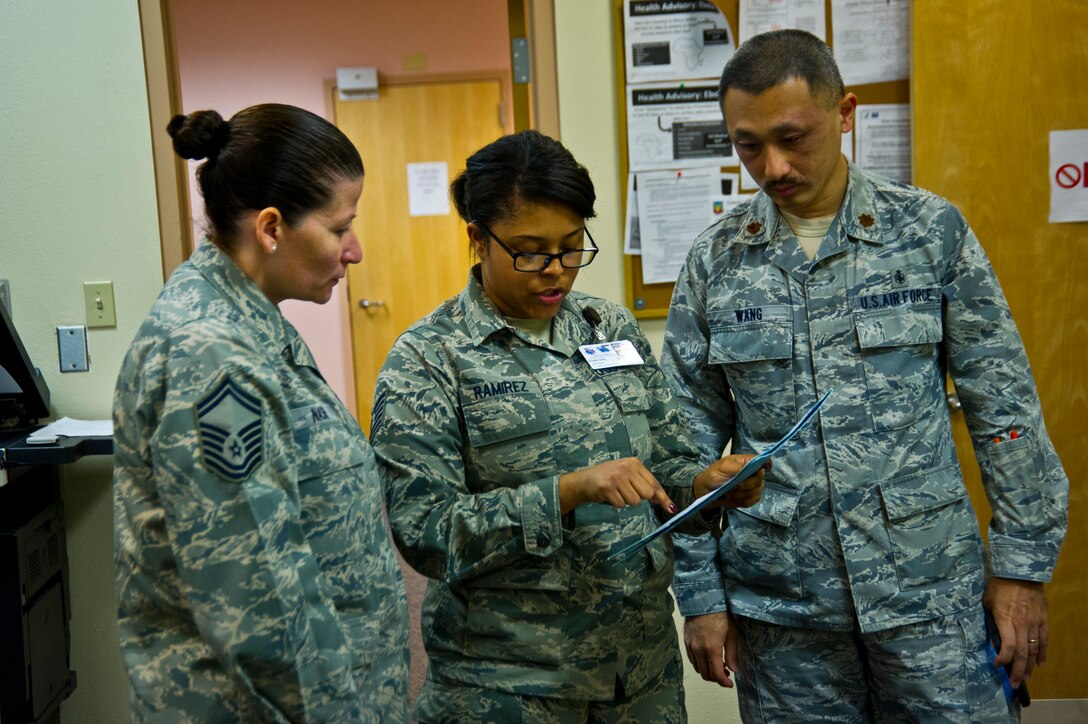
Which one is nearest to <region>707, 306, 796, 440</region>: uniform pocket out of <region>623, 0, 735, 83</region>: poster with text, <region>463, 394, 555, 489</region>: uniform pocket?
<region>463, 394, 555, 489</region>: uniform pocket

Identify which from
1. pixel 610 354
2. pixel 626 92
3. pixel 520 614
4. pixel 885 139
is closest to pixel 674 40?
pixel 626 92

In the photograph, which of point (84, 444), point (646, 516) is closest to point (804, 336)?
point (646, 516)

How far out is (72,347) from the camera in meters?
2.55

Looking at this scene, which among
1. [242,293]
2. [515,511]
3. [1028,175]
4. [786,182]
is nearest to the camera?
[242,293]

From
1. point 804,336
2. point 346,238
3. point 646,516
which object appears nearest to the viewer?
point 346,238

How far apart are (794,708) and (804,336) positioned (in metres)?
0.61

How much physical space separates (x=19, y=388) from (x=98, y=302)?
0.97ft

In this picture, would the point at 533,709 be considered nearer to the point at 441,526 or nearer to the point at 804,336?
the point at 441,526

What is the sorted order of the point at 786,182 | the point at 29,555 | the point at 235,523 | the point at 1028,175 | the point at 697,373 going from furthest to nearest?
1. the point at 1028,175
2. the point at 29,555
3. the point at 697,373
4. the point at 786,182
5. the point at 235,523

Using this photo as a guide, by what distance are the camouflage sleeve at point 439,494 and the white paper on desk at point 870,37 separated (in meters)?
1.72

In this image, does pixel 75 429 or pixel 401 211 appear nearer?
pixel 75 429

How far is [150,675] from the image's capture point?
105cm

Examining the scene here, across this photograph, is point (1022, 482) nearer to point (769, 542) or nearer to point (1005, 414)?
point (1005, 414)

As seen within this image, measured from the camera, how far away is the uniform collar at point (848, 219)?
5.09 ft
